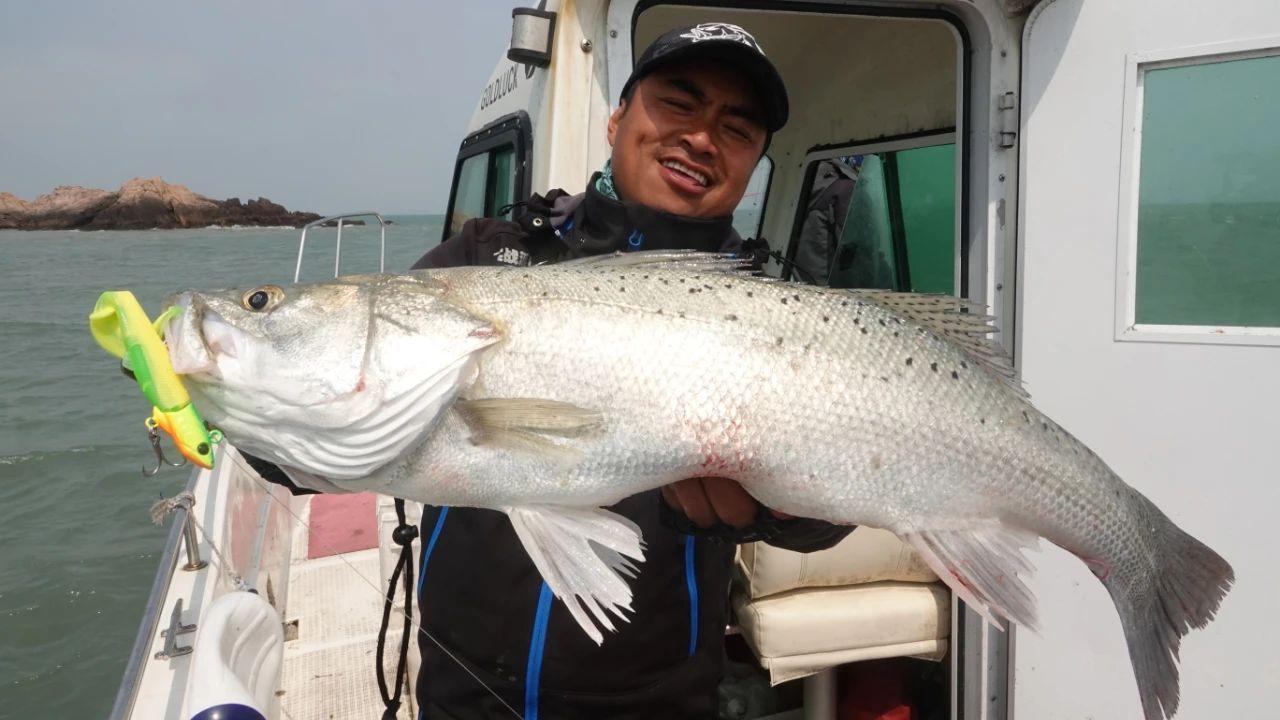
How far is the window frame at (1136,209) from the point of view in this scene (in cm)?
235

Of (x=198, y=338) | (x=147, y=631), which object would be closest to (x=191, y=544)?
(x=147, y=631)

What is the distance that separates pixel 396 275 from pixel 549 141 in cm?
123

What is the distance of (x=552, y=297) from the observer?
161 cm

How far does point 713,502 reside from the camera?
172 cm

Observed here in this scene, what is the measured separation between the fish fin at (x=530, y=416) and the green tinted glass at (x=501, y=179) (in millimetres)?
1992

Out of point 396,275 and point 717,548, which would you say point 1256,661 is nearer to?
point 717,548

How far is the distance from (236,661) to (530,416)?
4.93ft

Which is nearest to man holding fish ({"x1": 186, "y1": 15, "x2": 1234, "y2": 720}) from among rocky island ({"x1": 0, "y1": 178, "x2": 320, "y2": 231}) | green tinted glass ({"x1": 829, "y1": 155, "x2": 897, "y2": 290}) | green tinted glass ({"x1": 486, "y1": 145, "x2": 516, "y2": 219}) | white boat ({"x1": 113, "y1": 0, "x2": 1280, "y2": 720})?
white boat ({"x1": 113, "y1": 0, "x2": 1280, "y2": 720})

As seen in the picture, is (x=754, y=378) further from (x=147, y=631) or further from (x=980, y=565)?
(x=147, y=631)

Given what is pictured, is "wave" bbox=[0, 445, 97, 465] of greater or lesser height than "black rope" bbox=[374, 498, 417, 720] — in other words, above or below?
below

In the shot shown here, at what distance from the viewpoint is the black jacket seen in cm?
193

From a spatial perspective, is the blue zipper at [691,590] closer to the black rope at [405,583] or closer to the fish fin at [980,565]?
the fish fin at [980,565]

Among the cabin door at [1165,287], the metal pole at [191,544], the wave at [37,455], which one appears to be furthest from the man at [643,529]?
the wave at [37,455]

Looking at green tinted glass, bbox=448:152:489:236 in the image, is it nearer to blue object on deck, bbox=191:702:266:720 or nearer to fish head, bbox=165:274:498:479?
fish head, bbox=165:274:498:479
